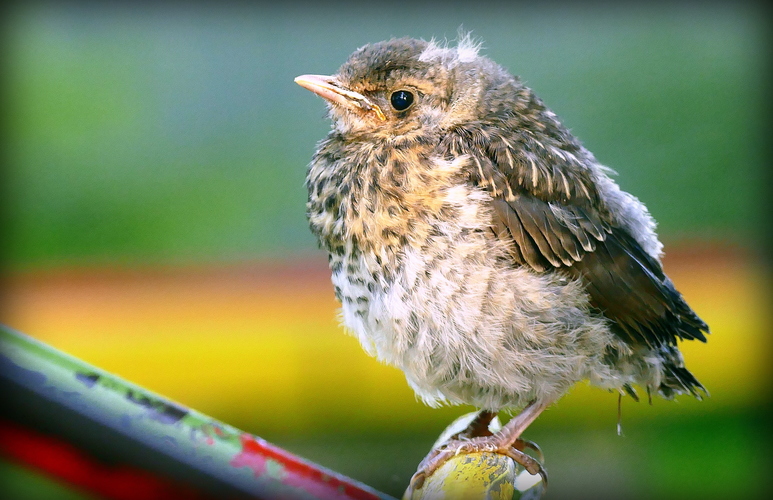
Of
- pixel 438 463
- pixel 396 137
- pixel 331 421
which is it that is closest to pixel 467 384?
pixel 438 463

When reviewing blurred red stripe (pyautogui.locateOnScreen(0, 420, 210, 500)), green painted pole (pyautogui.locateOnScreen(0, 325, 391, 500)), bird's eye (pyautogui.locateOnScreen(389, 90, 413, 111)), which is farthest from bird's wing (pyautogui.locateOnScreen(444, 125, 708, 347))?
blurred red stripe (pyautogui.locateOnScreen(0, 420, 210, 500))

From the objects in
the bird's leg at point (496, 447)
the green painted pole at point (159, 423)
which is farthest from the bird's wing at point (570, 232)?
the green painted pole at point (159, 423)

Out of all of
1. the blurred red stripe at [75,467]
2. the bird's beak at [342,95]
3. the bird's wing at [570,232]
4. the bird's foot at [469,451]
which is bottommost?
the blurred red stripe at [75,467]

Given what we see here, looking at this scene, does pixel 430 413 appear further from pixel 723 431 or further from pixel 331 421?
pixel 723 431

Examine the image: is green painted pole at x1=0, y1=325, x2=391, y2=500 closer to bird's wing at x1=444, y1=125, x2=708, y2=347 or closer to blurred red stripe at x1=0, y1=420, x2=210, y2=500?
blurred red stripe at x1=0, y1=420, x2=210, y2=500

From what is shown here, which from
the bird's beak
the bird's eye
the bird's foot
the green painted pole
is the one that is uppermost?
the bird's eye

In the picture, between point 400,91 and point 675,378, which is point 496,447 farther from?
point 400,91

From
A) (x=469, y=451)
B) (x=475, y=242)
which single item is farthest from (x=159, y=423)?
(x=469, y=451)

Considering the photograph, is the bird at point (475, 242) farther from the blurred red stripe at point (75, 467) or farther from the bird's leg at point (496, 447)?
the blurred red stripe at point (75, 467)
